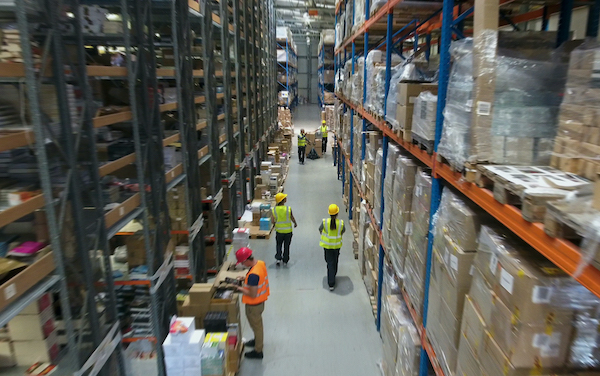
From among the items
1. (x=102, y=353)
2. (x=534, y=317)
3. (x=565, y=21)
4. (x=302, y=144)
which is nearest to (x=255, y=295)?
(x=102, y=353)

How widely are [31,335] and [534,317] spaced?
3.81 metres

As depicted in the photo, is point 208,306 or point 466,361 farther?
point 208,306

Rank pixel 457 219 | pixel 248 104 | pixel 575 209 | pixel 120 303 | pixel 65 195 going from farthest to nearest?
pixel 248 104 → pixel 120 303 → pixel 65 195 → pixel 457 219 → pixel 575 209

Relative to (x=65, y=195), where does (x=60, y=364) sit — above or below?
below

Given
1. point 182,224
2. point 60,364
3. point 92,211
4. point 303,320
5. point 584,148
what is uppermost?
point 584,148

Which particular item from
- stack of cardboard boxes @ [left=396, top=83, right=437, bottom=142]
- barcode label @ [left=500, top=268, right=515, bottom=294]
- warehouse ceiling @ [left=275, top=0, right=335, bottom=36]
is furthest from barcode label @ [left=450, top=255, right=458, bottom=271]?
warehouse ceiling @ [left=275, top=0, right=335, bottom=36]

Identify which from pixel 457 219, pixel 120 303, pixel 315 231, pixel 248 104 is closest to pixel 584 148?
pixel 457 219

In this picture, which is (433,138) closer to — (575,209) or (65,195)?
(575,209)

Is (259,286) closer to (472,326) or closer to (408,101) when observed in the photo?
(408,101)

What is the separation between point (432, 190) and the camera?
3.07 metres

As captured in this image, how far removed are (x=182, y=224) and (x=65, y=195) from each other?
3.12 meters

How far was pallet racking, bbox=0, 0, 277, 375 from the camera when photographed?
8.41 feet

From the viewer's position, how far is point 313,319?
6.00 meters

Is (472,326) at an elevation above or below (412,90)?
below
